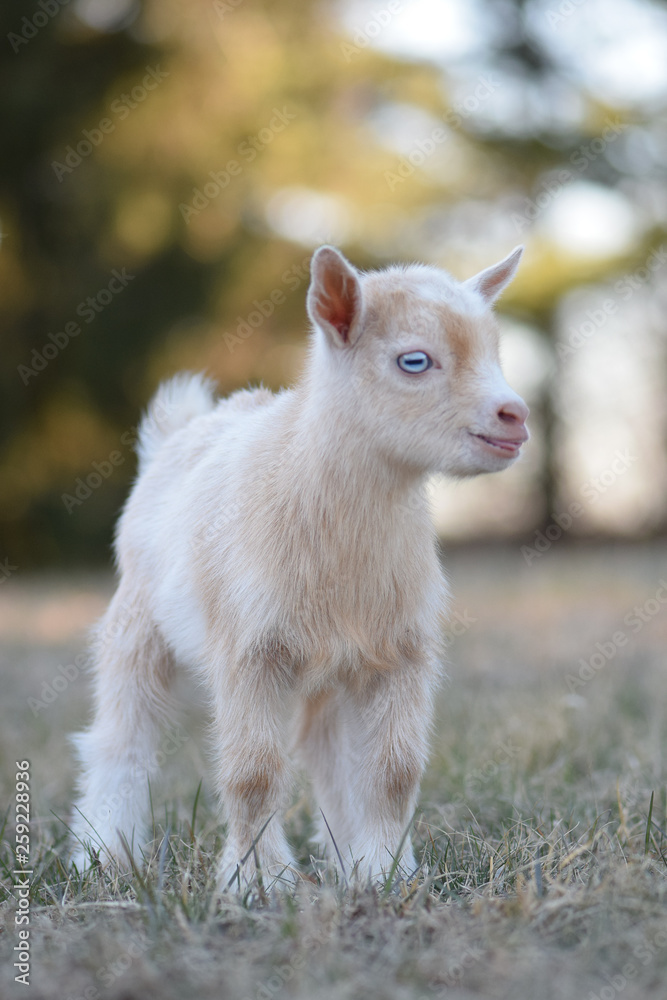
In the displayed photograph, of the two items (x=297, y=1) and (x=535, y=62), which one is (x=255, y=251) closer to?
(x=297, y=1)

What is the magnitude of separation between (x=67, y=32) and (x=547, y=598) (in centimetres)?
831

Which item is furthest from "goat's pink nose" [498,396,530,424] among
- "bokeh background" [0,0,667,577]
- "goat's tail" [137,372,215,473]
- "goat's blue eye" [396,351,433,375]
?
"bokeh background" [0,0,667,577]

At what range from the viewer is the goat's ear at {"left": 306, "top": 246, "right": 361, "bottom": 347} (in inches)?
96.7

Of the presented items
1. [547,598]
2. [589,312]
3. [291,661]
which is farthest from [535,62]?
[291,661]

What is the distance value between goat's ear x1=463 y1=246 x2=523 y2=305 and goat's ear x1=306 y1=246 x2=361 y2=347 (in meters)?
0.41

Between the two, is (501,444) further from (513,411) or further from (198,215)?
(198,215)

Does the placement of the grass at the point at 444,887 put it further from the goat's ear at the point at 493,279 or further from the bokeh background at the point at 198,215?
the bokeh background at the point at 198,215

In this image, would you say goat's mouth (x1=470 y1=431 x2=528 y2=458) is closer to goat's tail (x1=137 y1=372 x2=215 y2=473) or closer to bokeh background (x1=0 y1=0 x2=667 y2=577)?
goat's tail (x1=137 y1=372 x2=215 y2=473)

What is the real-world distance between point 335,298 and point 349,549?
1.97ft

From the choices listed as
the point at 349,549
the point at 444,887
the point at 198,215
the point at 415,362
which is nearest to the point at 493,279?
the point at 415,362

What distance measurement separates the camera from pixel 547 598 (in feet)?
25.8

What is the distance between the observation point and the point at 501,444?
2432mm

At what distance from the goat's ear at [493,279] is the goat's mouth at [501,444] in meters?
0.51

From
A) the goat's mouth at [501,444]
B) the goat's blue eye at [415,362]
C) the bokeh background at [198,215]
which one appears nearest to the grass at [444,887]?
the goat's mouth at [501,444]
